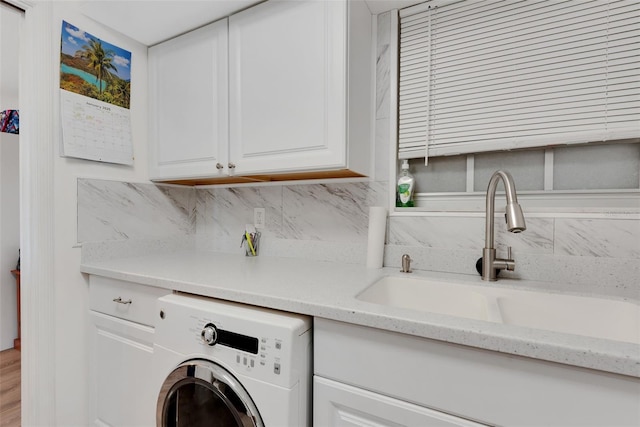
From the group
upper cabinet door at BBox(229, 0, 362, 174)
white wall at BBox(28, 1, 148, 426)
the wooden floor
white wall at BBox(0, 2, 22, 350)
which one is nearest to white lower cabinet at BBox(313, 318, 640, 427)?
upper cabinet door at BBox(229, 0, 362, 174)

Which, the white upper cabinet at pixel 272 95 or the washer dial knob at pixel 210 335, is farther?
the white upper cabinet at pixel 272 95

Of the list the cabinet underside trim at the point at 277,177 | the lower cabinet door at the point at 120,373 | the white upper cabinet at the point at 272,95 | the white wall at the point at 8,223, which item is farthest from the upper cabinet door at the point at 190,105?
the white wall at the point at 8,223

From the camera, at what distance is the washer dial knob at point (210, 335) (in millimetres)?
889

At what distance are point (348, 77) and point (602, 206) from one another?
1037 millimetres

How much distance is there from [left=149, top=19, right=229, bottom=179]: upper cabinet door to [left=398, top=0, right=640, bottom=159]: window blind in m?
0.85

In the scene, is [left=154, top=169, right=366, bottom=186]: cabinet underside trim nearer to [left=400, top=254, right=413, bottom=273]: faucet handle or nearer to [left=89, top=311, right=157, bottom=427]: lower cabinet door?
[left=400, top=254, right=413, bottom=273]: faucet handle

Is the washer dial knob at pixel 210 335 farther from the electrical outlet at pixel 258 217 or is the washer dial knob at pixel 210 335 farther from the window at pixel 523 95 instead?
the window at pixel 523 95

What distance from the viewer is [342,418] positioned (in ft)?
2.59

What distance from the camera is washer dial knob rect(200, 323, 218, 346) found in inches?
35.0

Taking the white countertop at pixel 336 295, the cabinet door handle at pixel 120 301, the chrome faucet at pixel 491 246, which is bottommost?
the cabinet door handle at pixel 120 301

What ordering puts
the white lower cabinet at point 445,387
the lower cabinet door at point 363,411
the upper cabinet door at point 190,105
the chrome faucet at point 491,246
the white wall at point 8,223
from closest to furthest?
the white lower cabinet at point 445,387 < the lower cabinet door at point 363,411 < the chrome faucet at point 491,246 < the upper cabinet door at point 190,105 < the white wall at point 8,223

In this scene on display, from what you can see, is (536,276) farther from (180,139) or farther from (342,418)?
(180,139)

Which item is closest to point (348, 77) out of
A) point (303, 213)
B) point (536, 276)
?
point (303, 213)

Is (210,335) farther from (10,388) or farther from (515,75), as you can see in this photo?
(10,388)
